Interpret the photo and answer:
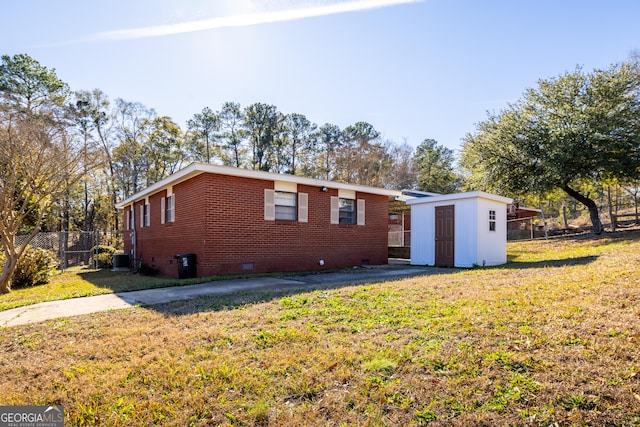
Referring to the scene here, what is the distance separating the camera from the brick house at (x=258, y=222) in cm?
1030

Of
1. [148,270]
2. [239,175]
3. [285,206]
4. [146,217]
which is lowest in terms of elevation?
[148,270]

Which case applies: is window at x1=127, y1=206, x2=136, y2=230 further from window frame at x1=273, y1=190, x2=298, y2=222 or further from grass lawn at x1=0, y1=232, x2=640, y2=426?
grass lawn at x1=0, y1=232, x2=640, y2=426

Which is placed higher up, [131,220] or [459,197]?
[459,197]

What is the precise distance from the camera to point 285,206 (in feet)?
38.6

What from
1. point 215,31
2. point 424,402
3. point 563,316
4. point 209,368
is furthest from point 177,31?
point 563,316

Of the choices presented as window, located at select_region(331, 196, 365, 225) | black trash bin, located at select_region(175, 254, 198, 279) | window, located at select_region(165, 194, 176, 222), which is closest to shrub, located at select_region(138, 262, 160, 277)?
window, located at select_region(165, 194, 176, 222)

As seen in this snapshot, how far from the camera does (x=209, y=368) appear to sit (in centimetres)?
339

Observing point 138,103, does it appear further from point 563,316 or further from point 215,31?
point 563,316

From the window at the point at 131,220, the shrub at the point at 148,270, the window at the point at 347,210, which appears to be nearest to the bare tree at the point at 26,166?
the shrub at the point at 148,270

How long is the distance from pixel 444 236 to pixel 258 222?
21.4 ft

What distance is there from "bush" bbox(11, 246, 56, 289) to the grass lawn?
7.72 metres

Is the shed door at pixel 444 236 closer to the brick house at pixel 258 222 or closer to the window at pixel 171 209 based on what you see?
the brick house at pixel 258 222

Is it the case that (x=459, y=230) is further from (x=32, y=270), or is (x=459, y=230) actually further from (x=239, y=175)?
(x=32, y=270)

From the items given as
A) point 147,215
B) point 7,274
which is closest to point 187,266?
point 7,274
